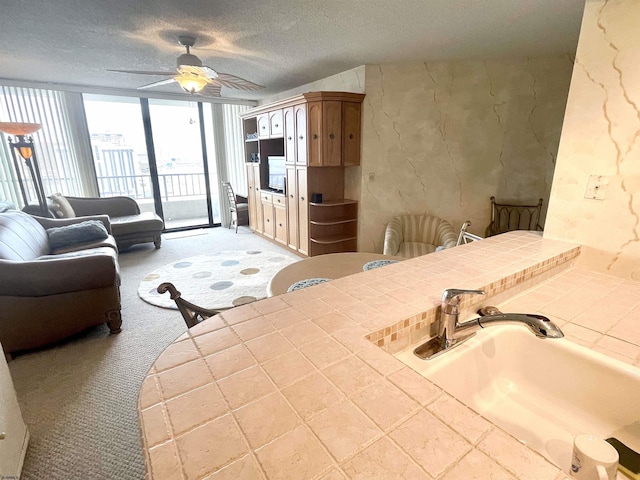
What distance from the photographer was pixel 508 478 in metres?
0.45

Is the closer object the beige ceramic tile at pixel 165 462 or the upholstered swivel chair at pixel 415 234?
the beige ceramic tile at pixel 165 462

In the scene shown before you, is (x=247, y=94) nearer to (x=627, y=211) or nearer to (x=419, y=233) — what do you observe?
(x=419, y=233)

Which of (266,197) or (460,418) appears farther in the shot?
(266,197)

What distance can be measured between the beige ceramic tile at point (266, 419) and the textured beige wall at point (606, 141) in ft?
5.72

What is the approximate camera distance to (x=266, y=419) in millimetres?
555

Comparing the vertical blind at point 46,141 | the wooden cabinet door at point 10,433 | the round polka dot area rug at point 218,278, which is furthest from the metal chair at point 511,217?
the vertical blind at point 46,141

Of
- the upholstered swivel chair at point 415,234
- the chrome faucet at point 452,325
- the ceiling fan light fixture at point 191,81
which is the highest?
the ceiling fan light fixture at point 191,81

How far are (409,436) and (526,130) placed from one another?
3914 mm

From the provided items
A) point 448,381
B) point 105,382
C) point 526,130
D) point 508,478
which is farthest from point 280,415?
point 526,130

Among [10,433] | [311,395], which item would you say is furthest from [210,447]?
[10,433]

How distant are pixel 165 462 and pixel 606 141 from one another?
2.00 m

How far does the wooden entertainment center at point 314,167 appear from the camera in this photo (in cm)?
384

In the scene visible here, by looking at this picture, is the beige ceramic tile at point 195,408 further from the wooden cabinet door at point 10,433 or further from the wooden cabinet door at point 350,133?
the wooden cabinet door at point 350,133

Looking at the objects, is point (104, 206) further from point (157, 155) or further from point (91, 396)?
point (91, 396)
